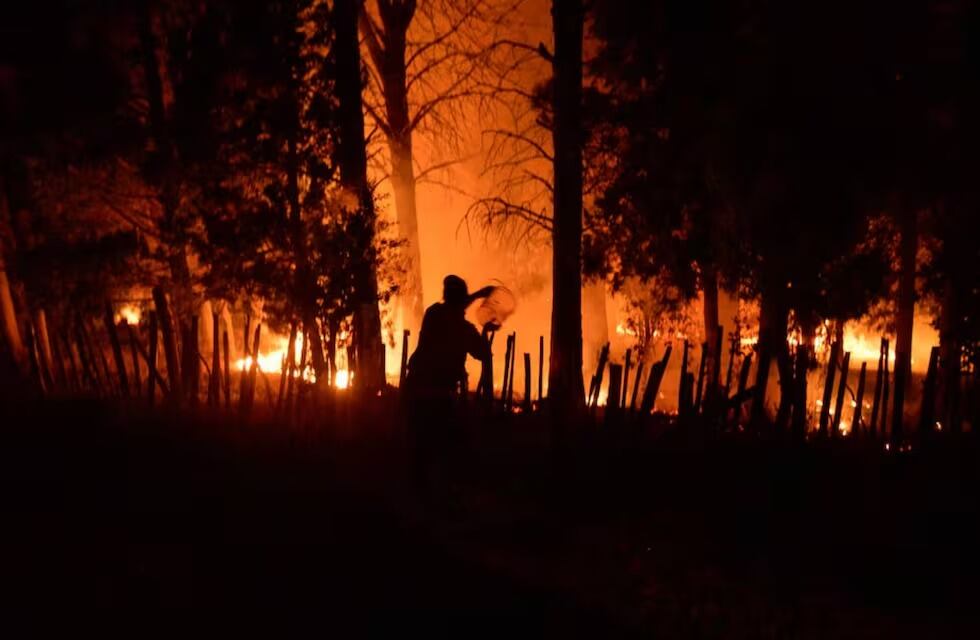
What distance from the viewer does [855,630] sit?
378 centimetres

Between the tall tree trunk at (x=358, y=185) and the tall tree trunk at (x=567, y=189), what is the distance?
1895mm

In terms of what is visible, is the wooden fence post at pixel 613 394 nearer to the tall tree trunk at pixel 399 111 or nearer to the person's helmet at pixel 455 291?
the person's helmet at pixel 455 291

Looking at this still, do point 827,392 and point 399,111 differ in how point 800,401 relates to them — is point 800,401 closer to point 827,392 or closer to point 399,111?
point 827,392

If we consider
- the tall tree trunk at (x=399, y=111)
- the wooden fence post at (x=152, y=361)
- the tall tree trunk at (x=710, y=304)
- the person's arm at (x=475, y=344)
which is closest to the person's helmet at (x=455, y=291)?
the person's arm at (x=475, y=344)

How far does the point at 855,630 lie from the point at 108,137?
8.57 metres

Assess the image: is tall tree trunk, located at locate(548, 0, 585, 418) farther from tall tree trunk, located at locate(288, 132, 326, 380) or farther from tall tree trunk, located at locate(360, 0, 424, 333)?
tall tree trunk, located at locate(360, 0, 424, 333)

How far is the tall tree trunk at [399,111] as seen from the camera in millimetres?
15539

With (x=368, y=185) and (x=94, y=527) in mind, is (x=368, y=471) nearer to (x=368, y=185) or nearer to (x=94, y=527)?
(x=94, y=527)

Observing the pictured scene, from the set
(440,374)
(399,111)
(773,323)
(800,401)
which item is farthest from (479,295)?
(399,111)

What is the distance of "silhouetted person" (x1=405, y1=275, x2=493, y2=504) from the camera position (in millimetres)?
5426

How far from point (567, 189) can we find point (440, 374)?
11.1 ft

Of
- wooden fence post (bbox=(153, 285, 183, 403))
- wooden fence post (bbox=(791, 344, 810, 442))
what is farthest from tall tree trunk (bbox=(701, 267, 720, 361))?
wooden fence post (bbox=(153, 285, 183, 403))

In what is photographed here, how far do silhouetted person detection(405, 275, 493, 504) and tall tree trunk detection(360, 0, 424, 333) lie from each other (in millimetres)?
9787

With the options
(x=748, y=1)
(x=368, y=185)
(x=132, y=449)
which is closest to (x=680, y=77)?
(x=748, y=1)
